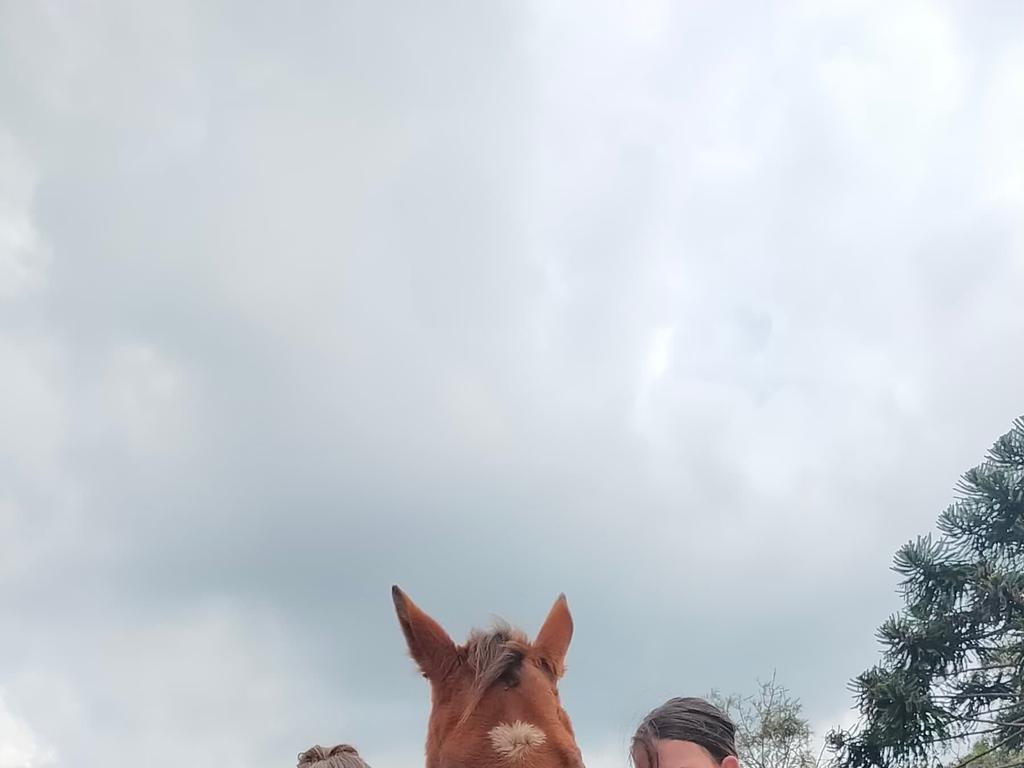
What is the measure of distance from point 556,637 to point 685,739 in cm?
63

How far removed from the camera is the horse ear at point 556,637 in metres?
2.89

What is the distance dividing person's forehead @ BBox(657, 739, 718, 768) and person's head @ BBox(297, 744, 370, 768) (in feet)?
5.59

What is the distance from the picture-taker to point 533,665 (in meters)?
2.75

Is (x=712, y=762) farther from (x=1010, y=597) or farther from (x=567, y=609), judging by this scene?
(x=1010, y=597)

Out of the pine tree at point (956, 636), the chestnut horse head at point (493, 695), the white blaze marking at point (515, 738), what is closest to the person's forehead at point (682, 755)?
the chestnut horse head at point (493, 695)

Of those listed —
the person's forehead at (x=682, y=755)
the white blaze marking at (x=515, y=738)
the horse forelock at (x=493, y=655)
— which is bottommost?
the person's forehead at (x=682, y=755)

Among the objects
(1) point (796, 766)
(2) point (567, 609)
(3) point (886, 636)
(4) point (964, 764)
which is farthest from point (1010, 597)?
(2) point (567, 609)

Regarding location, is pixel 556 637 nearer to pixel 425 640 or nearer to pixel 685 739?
pixel 425 640

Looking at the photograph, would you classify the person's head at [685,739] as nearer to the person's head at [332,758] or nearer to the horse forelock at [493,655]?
the horse forelock at [493,655]

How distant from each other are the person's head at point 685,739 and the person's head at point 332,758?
1.61 metres

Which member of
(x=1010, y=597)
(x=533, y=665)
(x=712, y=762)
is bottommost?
(x=712, y=762)

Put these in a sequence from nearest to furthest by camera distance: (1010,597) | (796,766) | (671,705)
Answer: (671,705)
(1010,597)
(796,766)

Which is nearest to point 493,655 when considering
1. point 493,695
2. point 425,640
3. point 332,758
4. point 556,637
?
point 493,695

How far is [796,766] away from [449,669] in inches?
677
